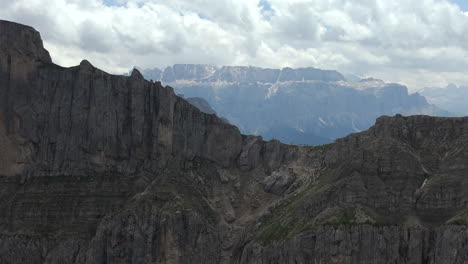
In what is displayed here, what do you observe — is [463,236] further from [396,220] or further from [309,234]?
[309,234]

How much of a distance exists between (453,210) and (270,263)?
2371 inches

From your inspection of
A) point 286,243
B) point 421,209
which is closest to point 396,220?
point 421,209

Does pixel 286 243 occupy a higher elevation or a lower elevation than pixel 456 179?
lower

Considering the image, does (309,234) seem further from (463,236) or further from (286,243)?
(463,236)

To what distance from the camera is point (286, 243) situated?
629 feet

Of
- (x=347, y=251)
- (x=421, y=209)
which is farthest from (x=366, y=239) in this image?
(x=421, y=209)

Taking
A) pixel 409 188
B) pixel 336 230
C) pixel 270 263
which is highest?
pixel 409 188

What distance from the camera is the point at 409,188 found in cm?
19750

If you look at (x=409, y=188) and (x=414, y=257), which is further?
(x=409, y=188)

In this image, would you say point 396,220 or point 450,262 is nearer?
point 450,262

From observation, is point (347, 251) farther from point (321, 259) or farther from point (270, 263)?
point (270, 263)

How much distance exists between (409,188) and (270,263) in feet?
171

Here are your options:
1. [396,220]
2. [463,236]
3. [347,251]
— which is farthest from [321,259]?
[463,236]

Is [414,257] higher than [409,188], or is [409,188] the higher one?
[409,188]
